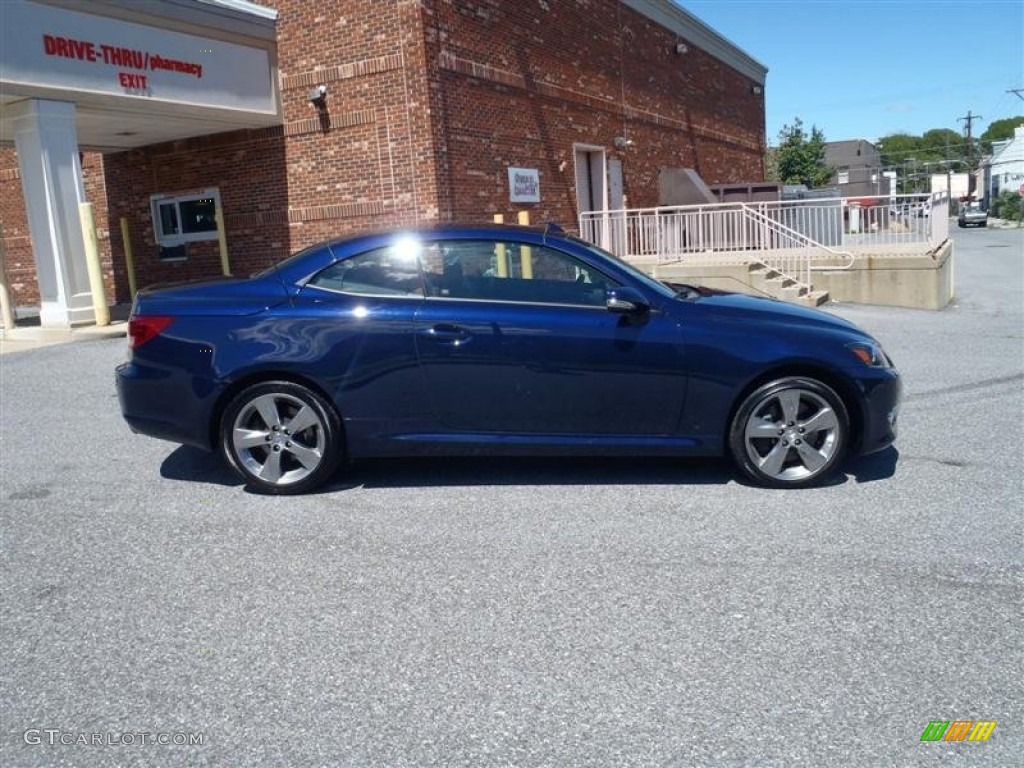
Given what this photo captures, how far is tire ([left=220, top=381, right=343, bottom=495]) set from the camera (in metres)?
5.15

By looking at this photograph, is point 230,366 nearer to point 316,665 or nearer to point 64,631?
point 64,631

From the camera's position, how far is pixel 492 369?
5059mm

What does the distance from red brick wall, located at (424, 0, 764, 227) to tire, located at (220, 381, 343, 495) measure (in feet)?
31.0

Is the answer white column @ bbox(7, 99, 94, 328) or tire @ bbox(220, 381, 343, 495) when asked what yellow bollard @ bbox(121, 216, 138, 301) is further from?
tire @ bbox(220, 381, 343, 495)

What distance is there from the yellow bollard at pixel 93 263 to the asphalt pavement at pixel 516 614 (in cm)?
737

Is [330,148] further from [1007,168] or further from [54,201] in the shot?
[1007,168]

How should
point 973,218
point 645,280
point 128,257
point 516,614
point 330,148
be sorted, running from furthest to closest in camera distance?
point 973,218 → point 128,257 → point 330,148 → point 645,280 → point 516,614

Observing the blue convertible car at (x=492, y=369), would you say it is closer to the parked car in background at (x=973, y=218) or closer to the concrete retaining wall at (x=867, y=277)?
the concrete retaining wall at (x=867, y=277)

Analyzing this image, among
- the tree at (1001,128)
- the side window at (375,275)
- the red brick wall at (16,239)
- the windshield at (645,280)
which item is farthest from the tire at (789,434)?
the tree at (1001,128)

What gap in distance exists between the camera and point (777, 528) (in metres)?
4.51

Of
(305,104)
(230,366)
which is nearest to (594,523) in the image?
(230,366)

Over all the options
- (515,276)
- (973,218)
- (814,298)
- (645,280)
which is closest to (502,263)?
(515,276)

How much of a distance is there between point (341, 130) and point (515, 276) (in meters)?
10.4

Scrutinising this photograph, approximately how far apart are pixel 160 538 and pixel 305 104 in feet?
38.4
